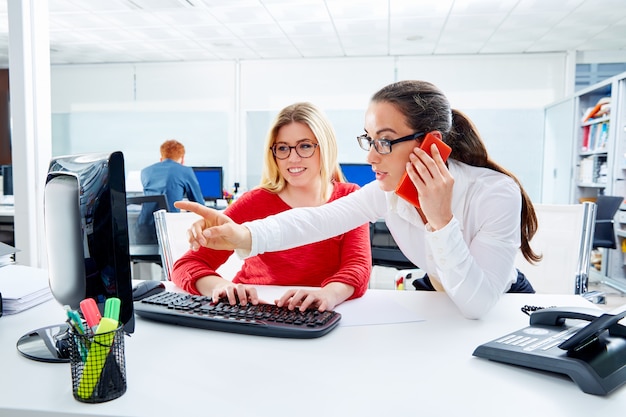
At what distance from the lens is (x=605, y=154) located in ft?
15.7

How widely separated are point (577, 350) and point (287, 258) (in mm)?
956

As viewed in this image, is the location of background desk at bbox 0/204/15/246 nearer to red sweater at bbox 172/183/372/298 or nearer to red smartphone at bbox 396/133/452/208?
red sweater at bbox 172/183/372/298

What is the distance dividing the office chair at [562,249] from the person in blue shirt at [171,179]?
122 inches

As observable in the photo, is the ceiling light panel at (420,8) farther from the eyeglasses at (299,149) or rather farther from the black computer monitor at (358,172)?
the eyeglasses at (299,149)

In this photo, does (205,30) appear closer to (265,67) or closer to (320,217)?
(265,67)

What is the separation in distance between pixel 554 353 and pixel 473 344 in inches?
6.4

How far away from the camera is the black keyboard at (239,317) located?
921mm

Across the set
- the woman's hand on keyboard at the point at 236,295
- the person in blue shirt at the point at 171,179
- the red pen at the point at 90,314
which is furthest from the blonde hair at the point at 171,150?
the red pen at the point at 90,314

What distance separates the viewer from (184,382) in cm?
73

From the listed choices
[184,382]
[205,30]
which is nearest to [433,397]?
[184,382]

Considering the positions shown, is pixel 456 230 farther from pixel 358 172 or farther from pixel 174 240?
pixel 358 172

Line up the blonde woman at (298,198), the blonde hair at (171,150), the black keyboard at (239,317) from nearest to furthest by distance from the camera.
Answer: the black keyboard at (239,317)
the blonde woman at (298,198)
the blonde hair at (171,150)

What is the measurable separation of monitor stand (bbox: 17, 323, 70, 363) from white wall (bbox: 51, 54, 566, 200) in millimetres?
5821

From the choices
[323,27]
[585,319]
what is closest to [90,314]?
A: [585,319]
